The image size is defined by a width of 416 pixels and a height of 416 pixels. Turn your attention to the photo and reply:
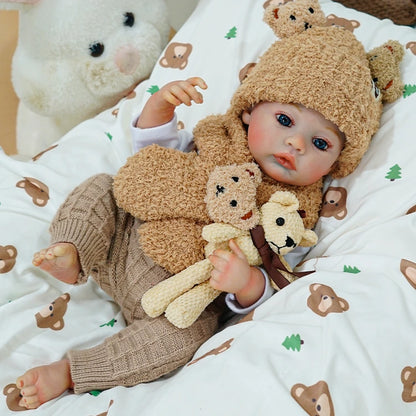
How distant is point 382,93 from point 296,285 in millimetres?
404

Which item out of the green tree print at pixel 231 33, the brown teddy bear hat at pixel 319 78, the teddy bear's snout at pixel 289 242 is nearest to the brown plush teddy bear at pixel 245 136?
the brown teddy bear hat at pixel 319 78

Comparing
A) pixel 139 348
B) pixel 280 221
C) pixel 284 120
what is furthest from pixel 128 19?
pixel 139 348

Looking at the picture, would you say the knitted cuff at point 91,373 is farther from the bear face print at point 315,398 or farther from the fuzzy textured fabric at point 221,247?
the bear face print at point 315,398

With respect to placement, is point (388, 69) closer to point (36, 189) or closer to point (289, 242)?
point (289, 242)

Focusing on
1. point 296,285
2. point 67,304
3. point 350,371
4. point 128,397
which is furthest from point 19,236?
point 350,371

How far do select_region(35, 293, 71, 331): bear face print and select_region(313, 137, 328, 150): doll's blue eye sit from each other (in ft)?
1.75

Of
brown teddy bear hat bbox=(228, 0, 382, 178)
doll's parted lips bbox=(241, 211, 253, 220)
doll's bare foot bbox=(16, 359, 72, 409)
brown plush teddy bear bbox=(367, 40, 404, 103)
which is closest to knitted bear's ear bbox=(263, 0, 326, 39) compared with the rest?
brown teddy bear hat bbox=(228, 0, 382, 178)

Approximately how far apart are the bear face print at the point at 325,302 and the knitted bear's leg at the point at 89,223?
0.37 m

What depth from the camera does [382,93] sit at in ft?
3.05

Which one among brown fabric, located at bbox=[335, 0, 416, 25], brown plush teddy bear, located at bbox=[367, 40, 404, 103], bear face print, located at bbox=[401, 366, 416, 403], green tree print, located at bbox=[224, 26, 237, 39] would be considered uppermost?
brown fabric, located at bbox=[335, 0, 416, 25]

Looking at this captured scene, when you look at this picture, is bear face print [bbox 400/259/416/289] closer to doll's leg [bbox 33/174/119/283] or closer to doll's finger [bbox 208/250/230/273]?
doll's finger [bbox 208/250/230/273]

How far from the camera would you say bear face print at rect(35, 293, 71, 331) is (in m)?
0.89

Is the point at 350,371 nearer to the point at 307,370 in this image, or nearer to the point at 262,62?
the point at 307,370

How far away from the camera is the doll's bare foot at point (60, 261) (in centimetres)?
79
